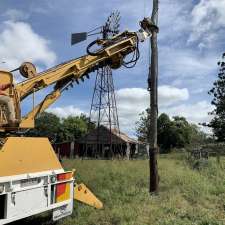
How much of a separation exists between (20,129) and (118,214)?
2.76 m

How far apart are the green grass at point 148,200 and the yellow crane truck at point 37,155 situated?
1.87 feet

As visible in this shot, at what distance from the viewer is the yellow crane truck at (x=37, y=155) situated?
749 cm

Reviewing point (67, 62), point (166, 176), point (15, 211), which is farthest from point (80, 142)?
point (15, 211)

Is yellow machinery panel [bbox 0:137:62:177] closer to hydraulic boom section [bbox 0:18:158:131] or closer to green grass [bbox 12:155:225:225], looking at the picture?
hydraulic boom section [bbox 0:18:158:131]

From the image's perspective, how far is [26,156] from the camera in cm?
805

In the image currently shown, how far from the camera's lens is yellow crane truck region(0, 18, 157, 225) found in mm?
7492

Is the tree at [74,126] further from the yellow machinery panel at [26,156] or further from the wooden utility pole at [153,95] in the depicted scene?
the yellow machinery panel at [26,156]

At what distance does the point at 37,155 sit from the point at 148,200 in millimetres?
4239

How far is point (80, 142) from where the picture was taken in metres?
62.2

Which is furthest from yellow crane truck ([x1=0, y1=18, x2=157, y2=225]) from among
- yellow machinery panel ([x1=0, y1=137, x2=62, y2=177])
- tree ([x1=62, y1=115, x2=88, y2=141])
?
tree ([x1=62, y1=115, x2=88, y2=141])

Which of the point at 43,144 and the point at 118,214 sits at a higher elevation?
the point at 43,144

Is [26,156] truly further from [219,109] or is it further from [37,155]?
[219,109]

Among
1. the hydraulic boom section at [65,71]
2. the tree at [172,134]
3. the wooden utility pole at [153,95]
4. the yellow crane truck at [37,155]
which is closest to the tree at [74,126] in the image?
the tree at [172,134]

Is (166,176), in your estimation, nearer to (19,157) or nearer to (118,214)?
(118,214)
